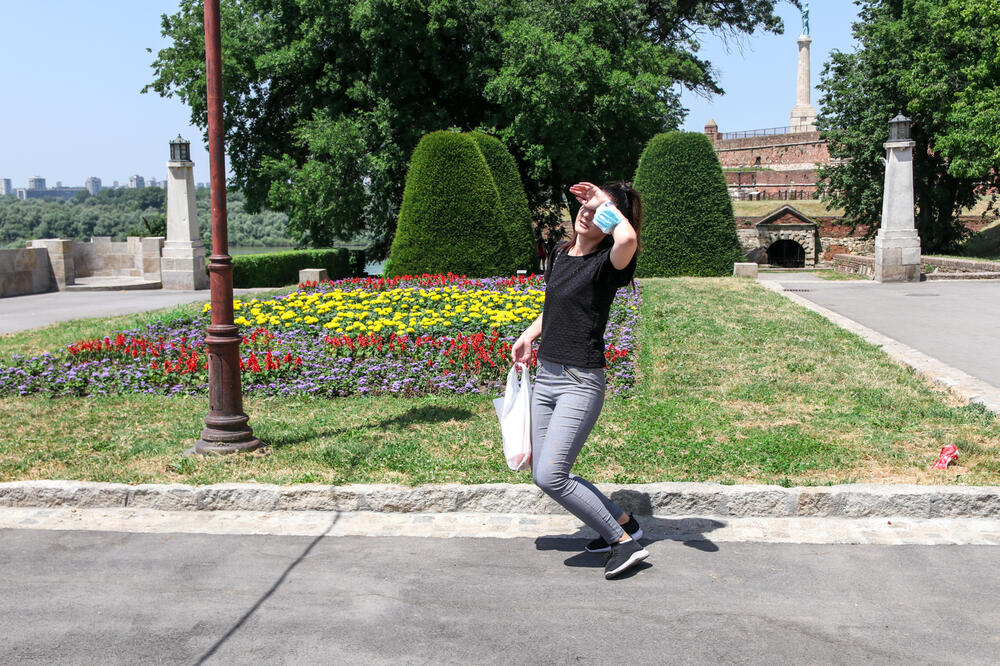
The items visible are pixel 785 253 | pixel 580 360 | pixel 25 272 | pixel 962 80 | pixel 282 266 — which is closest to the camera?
A: pixel 580 360

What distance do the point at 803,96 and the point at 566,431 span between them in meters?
79.4

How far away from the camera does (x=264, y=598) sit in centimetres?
382

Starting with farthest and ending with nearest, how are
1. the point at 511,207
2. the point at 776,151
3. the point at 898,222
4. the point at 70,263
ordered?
the point at 776,151
the point at 70,263
the point at 898,222
the point at 511,207

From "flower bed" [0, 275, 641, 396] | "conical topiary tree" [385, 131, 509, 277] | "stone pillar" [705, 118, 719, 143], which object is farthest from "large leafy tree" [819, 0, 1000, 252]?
"stone pillar" [705, 118, 719, 143]

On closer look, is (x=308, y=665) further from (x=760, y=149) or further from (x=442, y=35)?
(x=760, y=149)

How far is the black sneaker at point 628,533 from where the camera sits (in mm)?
4254

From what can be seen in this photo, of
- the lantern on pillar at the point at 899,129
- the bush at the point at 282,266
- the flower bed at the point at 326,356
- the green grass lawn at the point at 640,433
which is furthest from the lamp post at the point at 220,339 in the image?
the lantern on pillar at the point at 899,129

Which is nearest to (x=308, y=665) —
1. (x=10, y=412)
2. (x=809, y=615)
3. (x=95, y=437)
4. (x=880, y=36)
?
(x=809, y=615)

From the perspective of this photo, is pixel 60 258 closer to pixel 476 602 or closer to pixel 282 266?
pixel 282 266

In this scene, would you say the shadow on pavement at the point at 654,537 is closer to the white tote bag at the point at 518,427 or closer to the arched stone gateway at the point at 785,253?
the white tote bag at the point at 518,427

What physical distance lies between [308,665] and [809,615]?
2.08 meters

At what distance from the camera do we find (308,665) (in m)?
3.18

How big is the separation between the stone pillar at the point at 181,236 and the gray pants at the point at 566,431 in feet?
64.3

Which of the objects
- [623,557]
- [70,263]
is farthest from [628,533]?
[70,263]
